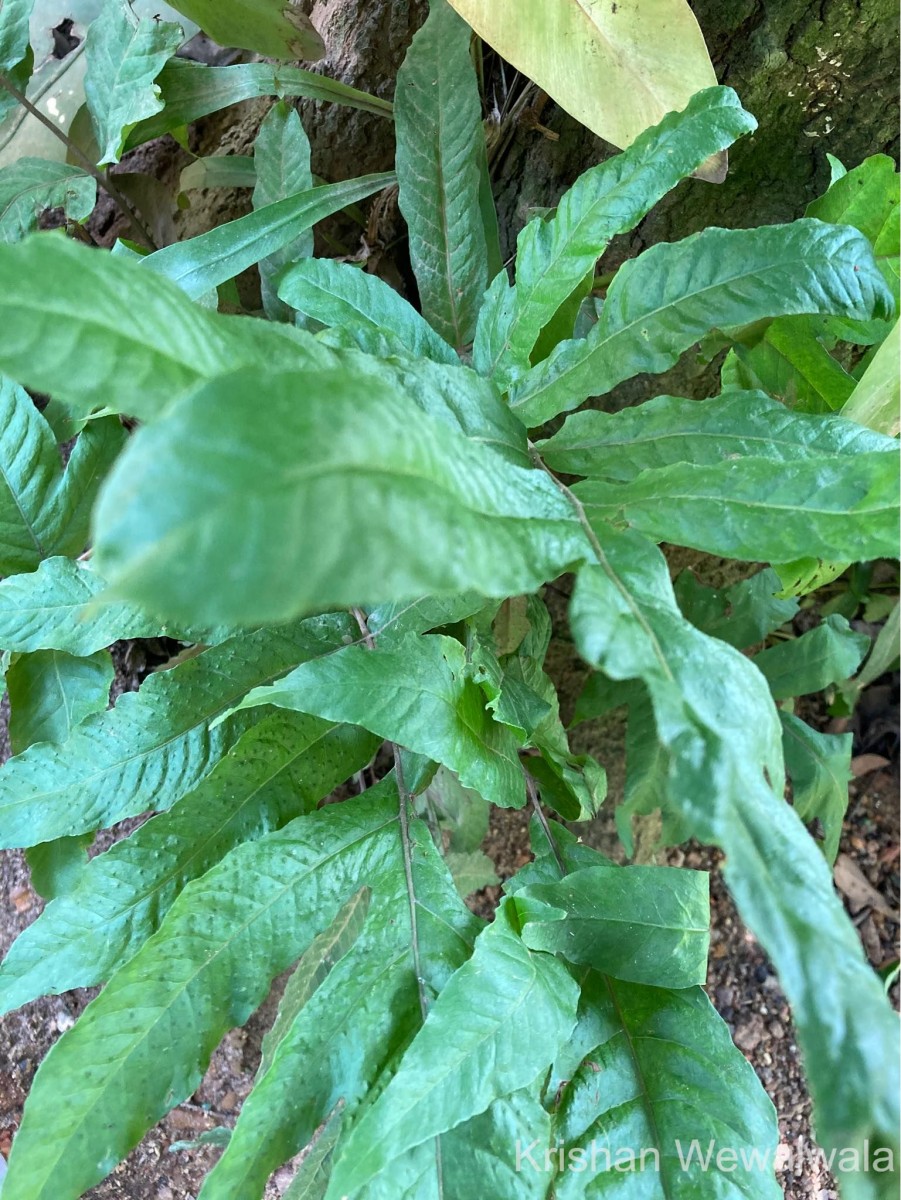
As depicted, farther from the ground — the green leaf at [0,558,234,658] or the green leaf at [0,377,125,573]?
the green leaf at [0,377,125,573]

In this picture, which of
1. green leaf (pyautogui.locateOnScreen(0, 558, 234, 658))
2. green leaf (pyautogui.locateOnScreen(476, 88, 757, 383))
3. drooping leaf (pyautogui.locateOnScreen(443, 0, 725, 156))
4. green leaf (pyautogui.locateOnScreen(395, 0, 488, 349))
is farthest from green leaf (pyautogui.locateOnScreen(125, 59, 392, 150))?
green leaf (pyautogui.locateOnScreen(0, 558, 234, 658))

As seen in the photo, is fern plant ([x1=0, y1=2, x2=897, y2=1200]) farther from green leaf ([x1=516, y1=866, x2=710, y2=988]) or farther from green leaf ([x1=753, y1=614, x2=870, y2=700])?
green leaf ([x1=753, y1=614, x2=870, y2=700])

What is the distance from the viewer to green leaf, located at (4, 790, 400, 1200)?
1.76ft

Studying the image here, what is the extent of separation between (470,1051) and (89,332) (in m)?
0.48

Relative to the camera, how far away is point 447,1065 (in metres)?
0.51

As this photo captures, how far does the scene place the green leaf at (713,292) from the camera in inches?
22.0

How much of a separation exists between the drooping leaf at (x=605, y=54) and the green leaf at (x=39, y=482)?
0.54 meters

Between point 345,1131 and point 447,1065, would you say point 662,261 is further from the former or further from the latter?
point 345,1131

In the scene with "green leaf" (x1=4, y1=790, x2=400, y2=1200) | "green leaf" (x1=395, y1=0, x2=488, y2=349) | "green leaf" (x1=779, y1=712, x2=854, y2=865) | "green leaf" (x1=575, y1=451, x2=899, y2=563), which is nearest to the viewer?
"green leaf" (x1=575, y1=451, x2=899, y2=563)

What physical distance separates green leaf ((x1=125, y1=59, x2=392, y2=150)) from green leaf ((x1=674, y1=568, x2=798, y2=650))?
737mm

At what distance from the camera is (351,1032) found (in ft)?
1.92

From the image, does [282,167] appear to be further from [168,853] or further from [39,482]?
[168,853]

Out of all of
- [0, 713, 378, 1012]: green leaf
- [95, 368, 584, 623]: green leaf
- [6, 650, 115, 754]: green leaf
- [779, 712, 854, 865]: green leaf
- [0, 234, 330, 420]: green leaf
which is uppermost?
[0, 234, 330, 420]: green leaf

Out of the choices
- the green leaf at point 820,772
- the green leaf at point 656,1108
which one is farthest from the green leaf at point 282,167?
the green leaf at point 820,772
